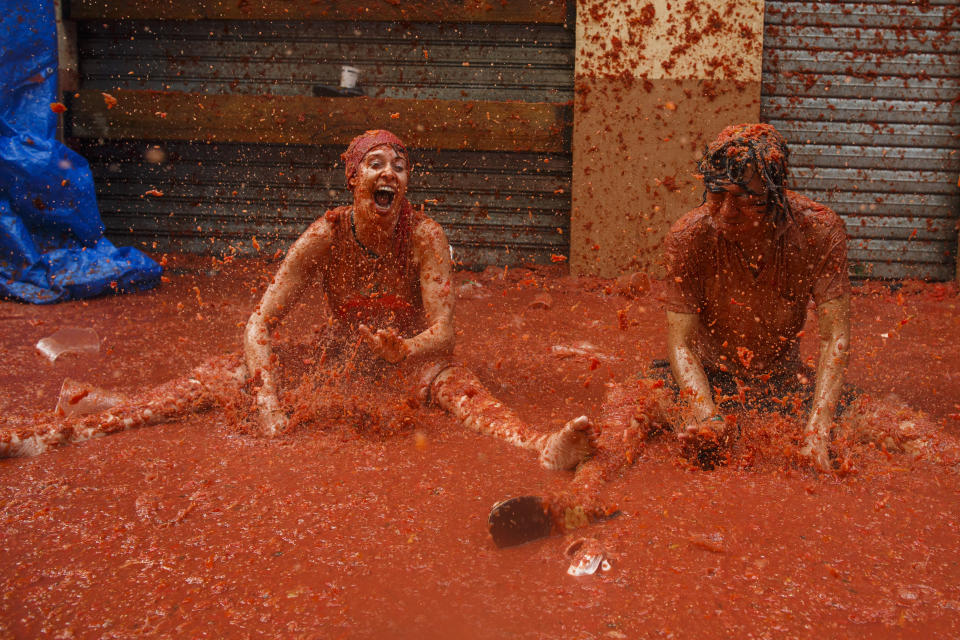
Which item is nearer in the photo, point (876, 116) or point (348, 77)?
point (348, 77)

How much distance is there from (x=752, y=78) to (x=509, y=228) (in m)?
2.26

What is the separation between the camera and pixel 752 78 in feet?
19.3

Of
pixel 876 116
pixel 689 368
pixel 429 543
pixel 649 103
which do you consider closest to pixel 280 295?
pixel 429 543

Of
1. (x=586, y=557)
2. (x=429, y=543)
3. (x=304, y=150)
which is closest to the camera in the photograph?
(x=586, y=557)

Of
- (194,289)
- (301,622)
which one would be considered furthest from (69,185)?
(301,622)

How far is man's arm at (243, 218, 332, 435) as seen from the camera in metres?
3.45

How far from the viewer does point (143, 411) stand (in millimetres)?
3256

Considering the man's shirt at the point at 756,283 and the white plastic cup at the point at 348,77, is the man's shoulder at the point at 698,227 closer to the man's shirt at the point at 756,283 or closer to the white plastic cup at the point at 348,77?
the man's shirt at the point at 756,283

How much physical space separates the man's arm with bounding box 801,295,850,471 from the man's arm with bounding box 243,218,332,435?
7.28 feet

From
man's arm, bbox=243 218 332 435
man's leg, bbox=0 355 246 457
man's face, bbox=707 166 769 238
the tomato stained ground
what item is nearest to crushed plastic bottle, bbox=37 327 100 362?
the tomato stained ground

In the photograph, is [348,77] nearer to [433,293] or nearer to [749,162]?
[433,293]

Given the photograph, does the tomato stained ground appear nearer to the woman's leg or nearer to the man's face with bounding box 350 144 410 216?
the woman's leg

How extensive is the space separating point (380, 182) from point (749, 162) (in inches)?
63.2

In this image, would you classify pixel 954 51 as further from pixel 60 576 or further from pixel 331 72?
pixel 60 576
